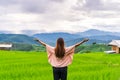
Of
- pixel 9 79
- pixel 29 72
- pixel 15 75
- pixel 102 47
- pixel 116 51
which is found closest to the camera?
pixel 9 79

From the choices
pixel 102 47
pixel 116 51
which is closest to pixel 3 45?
pixel 116 51

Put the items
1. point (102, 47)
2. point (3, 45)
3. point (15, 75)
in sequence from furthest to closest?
point (102, 47), point (3, 45), point (15, 75)

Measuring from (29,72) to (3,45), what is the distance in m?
75.1

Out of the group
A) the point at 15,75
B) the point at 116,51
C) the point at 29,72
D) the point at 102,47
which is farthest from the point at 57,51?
the point at 102,47

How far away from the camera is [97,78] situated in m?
A: 17.7

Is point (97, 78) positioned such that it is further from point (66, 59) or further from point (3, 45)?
point (3, 45)

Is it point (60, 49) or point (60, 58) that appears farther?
point (60, 58)

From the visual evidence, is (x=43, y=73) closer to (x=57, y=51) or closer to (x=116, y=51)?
(x=57, y=51)

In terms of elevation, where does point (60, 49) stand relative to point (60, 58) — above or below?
above

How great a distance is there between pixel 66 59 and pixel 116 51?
175 ft

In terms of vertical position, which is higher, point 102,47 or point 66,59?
point 66,59

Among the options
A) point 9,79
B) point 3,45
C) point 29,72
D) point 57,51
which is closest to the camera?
point 57,51

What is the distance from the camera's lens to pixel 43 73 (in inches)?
799

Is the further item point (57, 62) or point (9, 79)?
point (9, 79)
